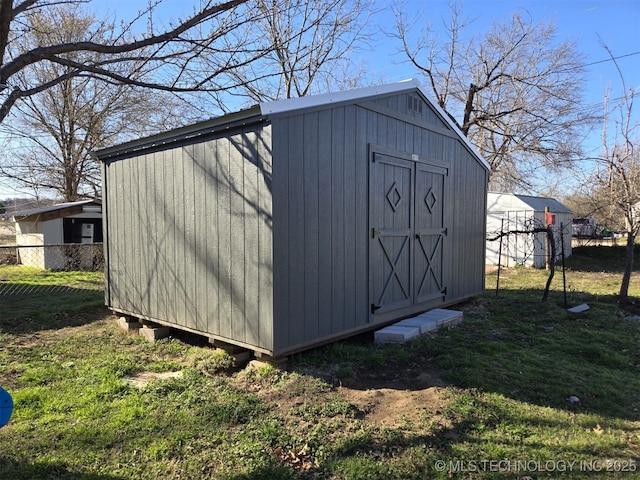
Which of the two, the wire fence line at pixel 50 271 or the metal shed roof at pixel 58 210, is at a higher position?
the metal shed roof at pixel 58 210

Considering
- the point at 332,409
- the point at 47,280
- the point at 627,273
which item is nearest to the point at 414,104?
the point at 332,409

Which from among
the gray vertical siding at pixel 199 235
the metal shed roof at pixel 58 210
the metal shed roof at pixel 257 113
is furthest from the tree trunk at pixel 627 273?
the metal shed roof at pixel 58 210

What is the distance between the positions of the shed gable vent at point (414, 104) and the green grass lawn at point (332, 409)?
10.1 ft

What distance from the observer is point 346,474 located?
2607mm

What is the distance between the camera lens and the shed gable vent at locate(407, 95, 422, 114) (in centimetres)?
600

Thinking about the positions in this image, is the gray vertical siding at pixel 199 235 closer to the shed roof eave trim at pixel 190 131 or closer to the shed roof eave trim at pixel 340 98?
the shed roof eave trim at pixel 190 131

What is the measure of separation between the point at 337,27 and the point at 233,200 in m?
10.7

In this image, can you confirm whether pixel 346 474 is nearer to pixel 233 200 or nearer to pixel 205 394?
pixel 205 394

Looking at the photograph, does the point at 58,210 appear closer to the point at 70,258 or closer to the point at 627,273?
the point at 70,258

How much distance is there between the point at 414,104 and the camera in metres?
6.12

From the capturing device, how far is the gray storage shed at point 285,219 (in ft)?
13.6

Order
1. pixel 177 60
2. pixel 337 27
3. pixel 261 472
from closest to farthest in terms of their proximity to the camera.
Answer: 1. pixel 261 472
2. pixel 177 60
3. pixel 337 27

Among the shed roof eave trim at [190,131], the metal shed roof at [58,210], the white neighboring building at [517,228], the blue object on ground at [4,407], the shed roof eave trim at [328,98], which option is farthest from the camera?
the white neighboring building at [517,228]

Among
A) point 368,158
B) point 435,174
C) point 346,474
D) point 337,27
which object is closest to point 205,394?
point 346,474
